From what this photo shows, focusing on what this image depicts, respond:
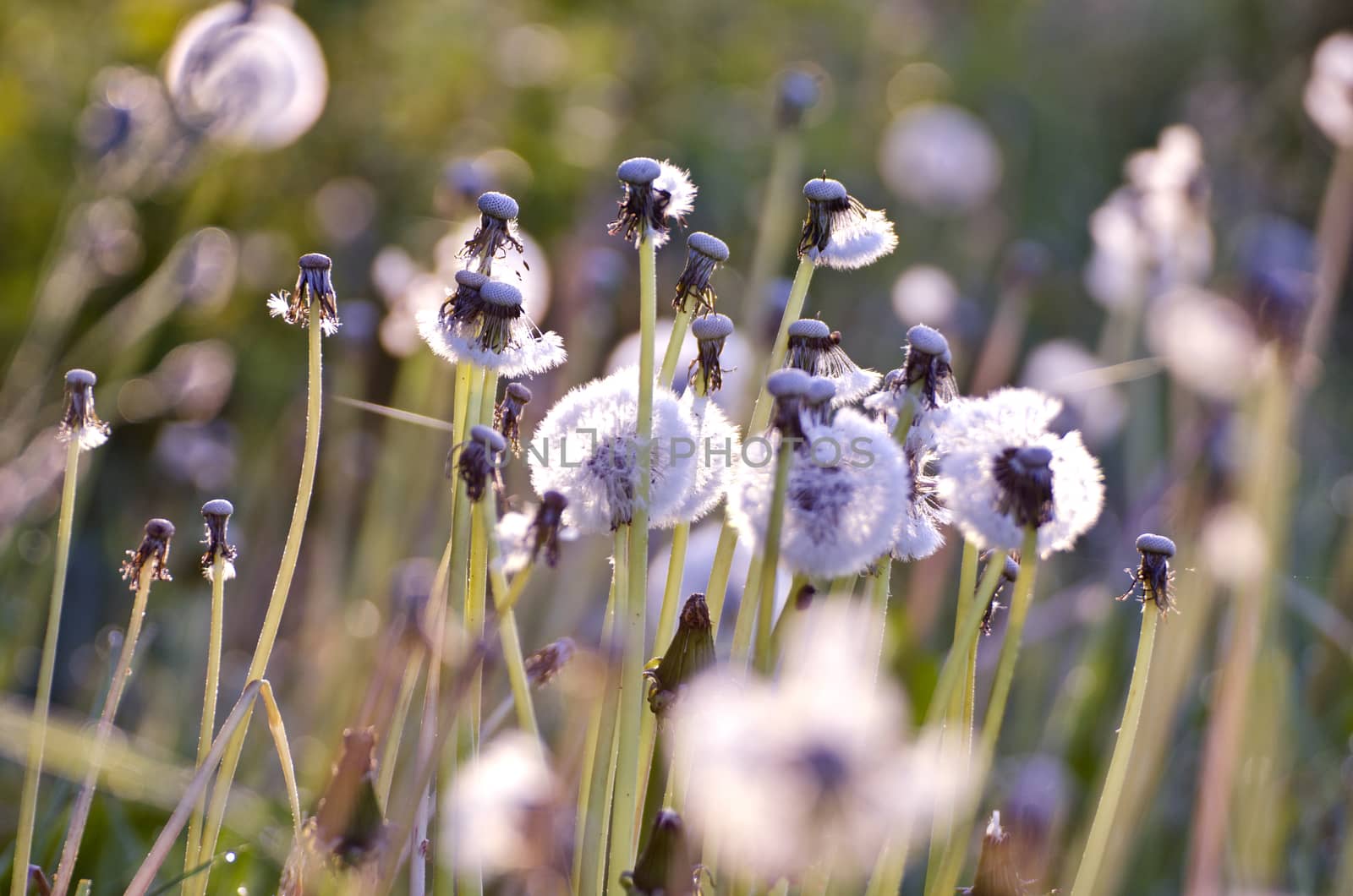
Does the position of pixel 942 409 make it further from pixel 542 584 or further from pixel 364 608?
pixel 542 584

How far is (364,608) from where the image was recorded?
158 cm

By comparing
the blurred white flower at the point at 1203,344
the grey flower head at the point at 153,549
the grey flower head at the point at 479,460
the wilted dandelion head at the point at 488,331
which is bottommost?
the grey flower head at the point at 153,549

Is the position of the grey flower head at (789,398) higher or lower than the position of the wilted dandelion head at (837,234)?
lower

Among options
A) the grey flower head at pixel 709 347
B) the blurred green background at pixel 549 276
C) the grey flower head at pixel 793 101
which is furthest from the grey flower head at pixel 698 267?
the grey flower head at pixel 793 101

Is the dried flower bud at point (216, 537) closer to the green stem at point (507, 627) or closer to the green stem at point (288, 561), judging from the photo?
the green stem at point (288, 561)

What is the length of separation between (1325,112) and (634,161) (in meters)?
1.34

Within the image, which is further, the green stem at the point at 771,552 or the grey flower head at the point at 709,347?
the grey flower head at the point at 709,347

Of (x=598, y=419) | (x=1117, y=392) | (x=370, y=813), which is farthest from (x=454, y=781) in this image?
(x=1117, y=392)

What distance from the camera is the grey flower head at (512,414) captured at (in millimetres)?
630

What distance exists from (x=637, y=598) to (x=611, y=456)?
7cm

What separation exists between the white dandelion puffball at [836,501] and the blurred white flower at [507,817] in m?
0.14

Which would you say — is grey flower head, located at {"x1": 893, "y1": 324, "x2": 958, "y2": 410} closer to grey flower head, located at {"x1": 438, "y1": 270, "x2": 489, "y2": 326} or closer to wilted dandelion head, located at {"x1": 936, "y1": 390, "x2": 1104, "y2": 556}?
wilted dandelion head, located at {"x1": 936, "y1": 390, "x2": 1104, "y2": 556}

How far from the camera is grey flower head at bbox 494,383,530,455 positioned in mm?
630

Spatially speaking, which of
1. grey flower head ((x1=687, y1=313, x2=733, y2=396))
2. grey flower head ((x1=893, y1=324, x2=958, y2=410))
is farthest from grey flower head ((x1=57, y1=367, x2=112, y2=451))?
grey flower head ((x1=893, y1=324, x2=958, y2=410))
